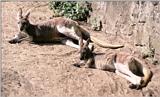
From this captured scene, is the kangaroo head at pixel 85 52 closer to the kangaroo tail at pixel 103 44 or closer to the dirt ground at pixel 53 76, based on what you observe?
the dirt ground at pixel 53 76

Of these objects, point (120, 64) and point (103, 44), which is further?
point (103, 44)

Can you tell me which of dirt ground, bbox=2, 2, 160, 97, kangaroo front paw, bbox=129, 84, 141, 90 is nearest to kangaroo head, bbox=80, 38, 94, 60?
dirt ground, bbox=2, 2, 160, 97

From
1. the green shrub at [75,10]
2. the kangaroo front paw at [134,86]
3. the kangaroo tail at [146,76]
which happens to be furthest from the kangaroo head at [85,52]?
the green shrub at [75,10]

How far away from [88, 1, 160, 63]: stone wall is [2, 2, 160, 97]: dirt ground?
1.46 feet

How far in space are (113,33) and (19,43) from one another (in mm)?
2214

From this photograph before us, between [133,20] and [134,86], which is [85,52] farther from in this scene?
[133,20]

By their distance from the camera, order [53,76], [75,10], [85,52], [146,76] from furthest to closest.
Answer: [75,10] → [85,52] → [146,76] → [53,76]

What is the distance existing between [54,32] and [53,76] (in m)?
2.20

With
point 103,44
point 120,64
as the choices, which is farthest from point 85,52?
point 103,44

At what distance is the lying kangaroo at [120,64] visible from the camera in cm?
955

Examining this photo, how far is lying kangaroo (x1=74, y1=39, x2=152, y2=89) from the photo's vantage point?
955 centimetres

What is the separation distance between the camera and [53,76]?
947 cm

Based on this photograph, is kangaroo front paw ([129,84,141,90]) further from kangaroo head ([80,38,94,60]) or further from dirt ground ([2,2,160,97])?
kangaroo head ([80,38,94,60])

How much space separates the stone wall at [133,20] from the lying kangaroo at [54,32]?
1.71 ft
